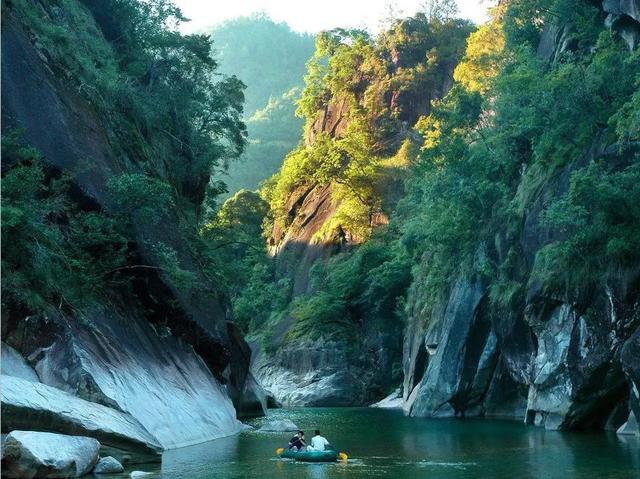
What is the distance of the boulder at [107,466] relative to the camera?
15.2 meters

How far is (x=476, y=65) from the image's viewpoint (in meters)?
55.4

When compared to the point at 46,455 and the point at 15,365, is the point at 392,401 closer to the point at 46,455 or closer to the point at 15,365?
the point at 15,365

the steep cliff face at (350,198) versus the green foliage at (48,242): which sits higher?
the steep cliff face at (350,198)

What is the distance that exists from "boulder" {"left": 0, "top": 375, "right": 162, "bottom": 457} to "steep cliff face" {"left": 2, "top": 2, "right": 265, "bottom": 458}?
0.11 metres

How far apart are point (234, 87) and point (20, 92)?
1818cm

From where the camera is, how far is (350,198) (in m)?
62.9

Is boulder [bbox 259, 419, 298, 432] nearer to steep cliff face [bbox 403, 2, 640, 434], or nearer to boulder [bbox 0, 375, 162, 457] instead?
steep cliff face [bbox 403, 2, 640, 434]

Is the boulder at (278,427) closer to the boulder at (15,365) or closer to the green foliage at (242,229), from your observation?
the boulder at (15,365)

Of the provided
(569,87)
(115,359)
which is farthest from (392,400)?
(115,359)

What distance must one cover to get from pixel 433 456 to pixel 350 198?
44036mm

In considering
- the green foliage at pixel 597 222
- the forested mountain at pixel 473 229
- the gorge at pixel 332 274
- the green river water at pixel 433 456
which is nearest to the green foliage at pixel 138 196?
the gorge at pixel 332 274

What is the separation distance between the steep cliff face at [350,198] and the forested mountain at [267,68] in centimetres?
3403

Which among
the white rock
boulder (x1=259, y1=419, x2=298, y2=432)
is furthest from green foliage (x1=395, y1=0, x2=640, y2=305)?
boulder (x1=259, y1=419, x2=298, y2=432)

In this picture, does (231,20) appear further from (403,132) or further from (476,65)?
(476,65)
